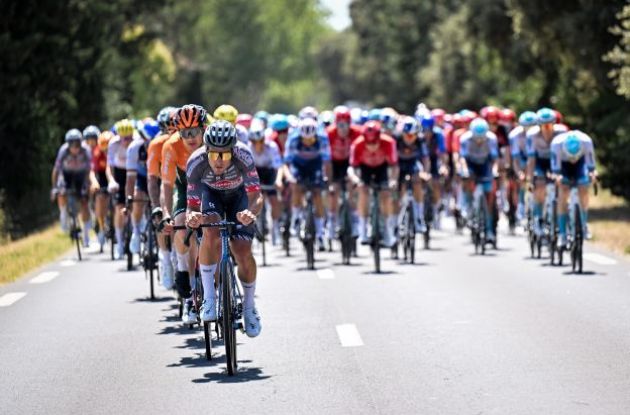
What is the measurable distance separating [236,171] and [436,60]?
197 feet

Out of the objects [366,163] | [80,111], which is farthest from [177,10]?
[366,163]

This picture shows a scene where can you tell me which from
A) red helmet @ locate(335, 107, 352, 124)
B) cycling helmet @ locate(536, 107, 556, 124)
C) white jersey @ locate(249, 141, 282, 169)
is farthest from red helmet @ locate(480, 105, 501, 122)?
cycling helmet @ locate(536, 107, 556, 124)

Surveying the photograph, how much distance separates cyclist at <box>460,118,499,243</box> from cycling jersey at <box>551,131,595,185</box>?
10.7 ft

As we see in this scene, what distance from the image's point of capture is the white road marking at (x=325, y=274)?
18.9 m

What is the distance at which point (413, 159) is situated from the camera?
22.6 meters

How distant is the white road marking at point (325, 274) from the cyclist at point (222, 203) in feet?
23.9

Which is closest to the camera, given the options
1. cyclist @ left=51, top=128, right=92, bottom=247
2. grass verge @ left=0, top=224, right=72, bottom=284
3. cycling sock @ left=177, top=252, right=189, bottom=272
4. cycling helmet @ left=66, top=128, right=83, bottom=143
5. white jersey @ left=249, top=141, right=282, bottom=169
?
cycling sock @ left=177, top=252, right=189, bottom=272

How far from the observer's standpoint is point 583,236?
1844 centimetres

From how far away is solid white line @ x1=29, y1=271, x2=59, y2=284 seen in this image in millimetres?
19406

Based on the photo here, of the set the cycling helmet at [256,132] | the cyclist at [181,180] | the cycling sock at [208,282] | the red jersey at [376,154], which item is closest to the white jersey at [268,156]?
the cycling helmet at [256,132]

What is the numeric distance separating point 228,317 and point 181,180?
300 centimetres

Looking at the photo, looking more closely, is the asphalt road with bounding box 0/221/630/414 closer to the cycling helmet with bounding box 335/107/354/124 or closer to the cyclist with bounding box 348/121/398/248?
the cyclist with bounding box 348/121/398/248

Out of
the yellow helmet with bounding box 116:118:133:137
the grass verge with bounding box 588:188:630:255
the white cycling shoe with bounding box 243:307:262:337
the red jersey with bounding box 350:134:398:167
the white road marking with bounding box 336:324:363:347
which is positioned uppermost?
the yellow helmet with bounding box 116:118:133:137

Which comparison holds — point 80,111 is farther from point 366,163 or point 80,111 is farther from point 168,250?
point 168,250
